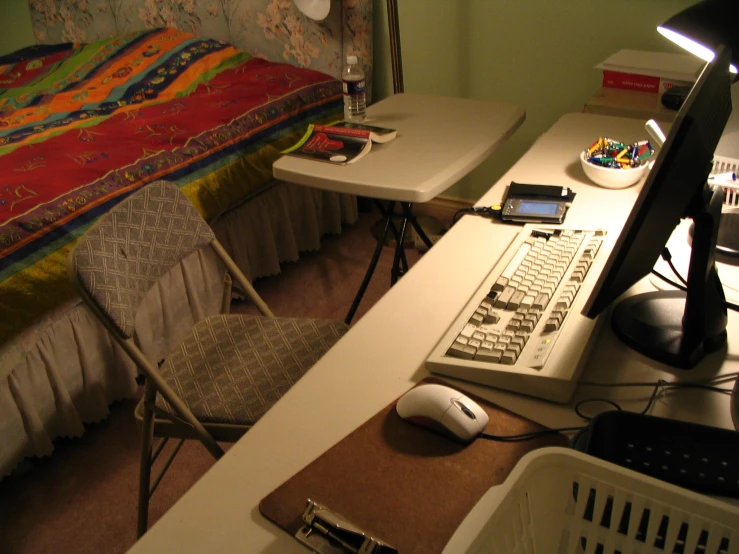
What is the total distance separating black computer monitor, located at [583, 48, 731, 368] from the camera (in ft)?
2.49

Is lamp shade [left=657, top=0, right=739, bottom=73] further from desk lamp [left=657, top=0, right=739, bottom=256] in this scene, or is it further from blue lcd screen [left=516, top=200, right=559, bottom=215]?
blue lcd screen [left=516, top=200, right=559, bottom=215]

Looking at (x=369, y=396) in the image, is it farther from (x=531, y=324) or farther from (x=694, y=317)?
(x=694, y=317)

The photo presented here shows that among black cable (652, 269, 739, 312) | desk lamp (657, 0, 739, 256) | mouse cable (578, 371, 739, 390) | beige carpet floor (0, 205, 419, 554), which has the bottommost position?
beige carpet floor (0, 205, 419, 554)

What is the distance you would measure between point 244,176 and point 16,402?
1033 millimetres

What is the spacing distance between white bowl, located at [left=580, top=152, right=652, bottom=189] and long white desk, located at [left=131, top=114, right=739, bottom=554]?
160mm

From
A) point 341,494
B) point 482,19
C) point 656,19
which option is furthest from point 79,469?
point 656,19

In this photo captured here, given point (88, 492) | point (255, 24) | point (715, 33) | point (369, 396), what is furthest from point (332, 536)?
point (255, 24)

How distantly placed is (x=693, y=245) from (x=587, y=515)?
448mm

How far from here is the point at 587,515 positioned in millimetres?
666

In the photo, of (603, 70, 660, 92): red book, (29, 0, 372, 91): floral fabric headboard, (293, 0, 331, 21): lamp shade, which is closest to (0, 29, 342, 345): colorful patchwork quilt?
(29, 0, 372, 91): floral fabric headboard

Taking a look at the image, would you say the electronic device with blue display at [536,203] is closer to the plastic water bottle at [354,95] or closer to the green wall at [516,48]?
the plastic water bottle at [354,95]

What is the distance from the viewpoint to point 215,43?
9.63 feet

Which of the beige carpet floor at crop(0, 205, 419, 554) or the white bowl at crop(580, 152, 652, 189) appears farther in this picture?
the beige carpet floor at crop(0, 205, 419, 554)

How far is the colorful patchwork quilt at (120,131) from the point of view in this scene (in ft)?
5.80
